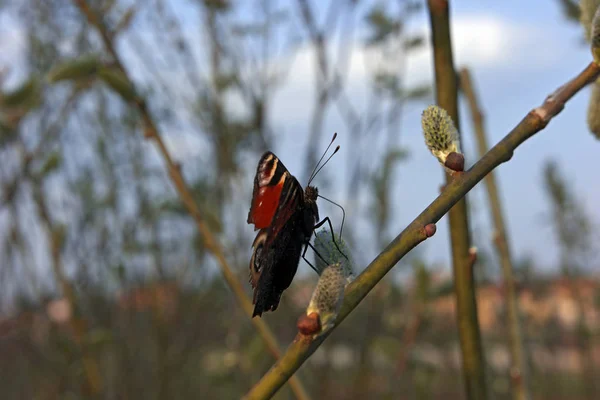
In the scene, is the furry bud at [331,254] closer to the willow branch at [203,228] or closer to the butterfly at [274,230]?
the butterfly at [274,230]

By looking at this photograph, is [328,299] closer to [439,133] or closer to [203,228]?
[439,133]

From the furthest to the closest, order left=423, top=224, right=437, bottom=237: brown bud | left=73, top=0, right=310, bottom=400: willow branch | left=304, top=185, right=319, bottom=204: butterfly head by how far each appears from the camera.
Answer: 1. left=73, top=0, right=310, bottom=400: willow branch
2. left=304, top=185, right=319, bottom=204: butterfly head
3. left=423, top=224, right=437, bottom=237: brown bud

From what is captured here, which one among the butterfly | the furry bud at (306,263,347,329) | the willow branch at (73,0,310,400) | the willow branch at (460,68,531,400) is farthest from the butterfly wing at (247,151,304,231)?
the willow branch at (460,68,531,400)

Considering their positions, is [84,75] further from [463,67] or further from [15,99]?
[463,67]

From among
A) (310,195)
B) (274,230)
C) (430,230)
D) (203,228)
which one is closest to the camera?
(430,230)

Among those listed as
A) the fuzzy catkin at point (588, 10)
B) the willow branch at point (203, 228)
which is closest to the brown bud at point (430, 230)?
the fuzzy catkin at point (588, 10)

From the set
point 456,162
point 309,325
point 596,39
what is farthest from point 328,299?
point 596,39

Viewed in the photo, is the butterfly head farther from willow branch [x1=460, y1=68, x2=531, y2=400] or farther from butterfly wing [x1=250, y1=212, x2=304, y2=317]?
willow branch [x1=460, y1=68, x2=531, y2=400]

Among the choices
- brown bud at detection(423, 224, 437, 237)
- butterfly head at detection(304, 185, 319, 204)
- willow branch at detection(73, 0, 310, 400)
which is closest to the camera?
brown bud at detection(423, 224, 437, 237)
